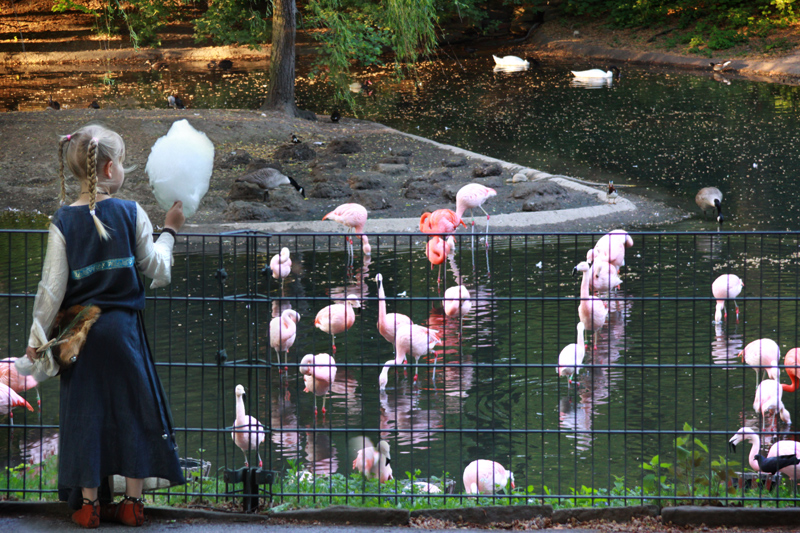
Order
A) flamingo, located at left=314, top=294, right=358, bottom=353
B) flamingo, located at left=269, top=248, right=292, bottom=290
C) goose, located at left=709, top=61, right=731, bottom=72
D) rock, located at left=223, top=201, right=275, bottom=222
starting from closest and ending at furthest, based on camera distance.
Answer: flamingo, located at left=314, top=294, right=358, bottom=353 → flamingo, located at left=269, top=248, right=292, bottom=290 → rock, located at left=223, top=201, right=275, bottom=222 → goose, located at left=709, top=61, right=731, bottom=72

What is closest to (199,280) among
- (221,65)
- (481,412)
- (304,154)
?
(481,412)

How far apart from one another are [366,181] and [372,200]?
4.12 ft

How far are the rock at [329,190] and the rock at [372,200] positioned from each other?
41cm

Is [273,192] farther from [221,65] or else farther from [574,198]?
[221,65]

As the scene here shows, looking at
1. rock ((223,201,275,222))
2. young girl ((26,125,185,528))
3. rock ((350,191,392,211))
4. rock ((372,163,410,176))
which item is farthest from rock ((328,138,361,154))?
young girl ((26,125,185,528))

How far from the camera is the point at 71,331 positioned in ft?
10.3

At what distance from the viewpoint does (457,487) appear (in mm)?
5000

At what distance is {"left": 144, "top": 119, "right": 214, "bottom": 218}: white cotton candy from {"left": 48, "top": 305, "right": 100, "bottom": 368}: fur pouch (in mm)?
496

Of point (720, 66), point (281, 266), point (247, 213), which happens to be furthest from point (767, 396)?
point (720, 66)

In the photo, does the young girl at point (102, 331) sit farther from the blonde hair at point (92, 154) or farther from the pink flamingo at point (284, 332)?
the pink flamingo at point (284, 332)

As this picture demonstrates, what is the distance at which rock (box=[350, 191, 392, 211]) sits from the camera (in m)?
12.8

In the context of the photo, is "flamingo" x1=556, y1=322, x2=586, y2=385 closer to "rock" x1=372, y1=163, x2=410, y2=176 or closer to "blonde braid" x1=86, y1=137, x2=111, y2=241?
"blonde braid" x1=86, y1=137, x2=111, y2=241

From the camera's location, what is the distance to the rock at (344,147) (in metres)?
16.7

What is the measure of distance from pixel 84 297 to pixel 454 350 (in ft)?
14.6
